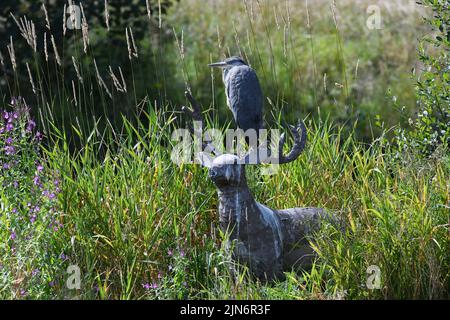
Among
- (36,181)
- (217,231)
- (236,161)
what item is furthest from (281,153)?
(36,181)

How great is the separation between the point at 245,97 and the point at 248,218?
621 millimetres

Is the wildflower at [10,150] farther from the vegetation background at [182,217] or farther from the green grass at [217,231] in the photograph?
the green grass at [217,231]

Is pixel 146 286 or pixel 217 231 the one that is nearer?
→ pixel 146 286

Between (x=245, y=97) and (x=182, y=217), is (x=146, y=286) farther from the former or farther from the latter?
(x=245, y=97)

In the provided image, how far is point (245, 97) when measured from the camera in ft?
14.5

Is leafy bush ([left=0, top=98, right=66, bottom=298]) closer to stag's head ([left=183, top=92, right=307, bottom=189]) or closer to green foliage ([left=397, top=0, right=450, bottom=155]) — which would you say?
stag's head ([left=183, top=92, right=307, bottom=189])

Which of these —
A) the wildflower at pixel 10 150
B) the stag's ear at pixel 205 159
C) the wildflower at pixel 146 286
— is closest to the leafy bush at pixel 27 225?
the wildflower at pixel 10 150

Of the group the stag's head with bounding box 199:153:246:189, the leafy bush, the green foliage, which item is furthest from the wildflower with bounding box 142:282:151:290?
the green foliage

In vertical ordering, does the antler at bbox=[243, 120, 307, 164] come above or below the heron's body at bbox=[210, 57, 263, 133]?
below

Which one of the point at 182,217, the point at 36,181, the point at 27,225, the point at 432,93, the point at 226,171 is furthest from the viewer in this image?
the point at 432,93

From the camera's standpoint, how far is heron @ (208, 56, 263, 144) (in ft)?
14.5

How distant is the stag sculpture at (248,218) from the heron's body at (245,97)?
20cm

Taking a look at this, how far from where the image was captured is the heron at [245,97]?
4414 millimetres
